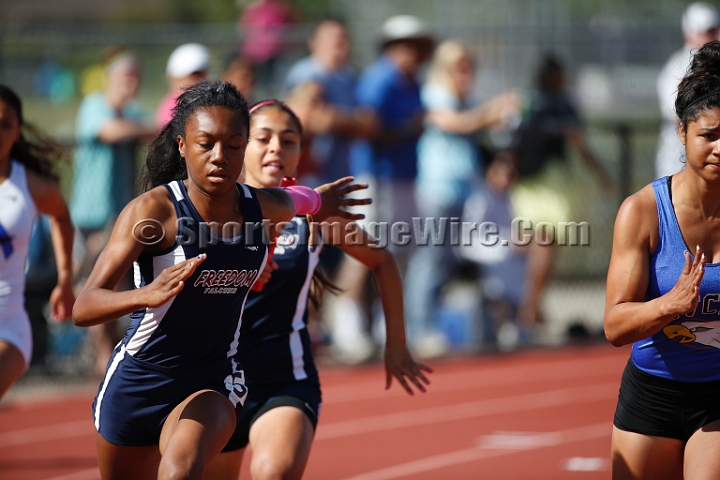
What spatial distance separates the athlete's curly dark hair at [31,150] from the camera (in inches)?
210

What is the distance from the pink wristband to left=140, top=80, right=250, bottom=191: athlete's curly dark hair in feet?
1.46

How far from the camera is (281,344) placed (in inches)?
182

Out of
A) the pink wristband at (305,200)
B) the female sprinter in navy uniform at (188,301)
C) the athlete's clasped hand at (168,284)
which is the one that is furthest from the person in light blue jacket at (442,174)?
the athlete's clasped hand at (168,284)

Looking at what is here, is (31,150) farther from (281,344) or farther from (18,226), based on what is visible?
(281,344)

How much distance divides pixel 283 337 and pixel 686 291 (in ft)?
6.17

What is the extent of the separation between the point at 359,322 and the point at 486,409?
199 centimetres

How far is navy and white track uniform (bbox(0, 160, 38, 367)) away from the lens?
512 cm

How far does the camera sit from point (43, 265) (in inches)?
358

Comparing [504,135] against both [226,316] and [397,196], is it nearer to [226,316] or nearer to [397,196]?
[397,196]

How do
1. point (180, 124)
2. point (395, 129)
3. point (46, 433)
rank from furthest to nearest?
point (395, 129)
point (46, 433)
point (180, 124)

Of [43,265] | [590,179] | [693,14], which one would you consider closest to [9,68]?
[43,265]

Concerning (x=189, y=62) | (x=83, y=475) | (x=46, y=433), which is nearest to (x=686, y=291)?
(x=83, y=475)

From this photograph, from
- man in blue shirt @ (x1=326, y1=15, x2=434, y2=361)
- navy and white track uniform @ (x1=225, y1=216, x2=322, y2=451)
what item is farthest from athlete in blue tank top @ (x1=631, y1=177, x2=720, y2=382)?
man in blue shirt @ (x1=326, y1=15, x2=434, y2=361)

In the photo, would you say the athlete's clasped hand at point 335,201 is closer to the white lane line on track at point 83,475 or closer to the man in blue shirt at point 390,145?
the white lane line on track at point 83,475
